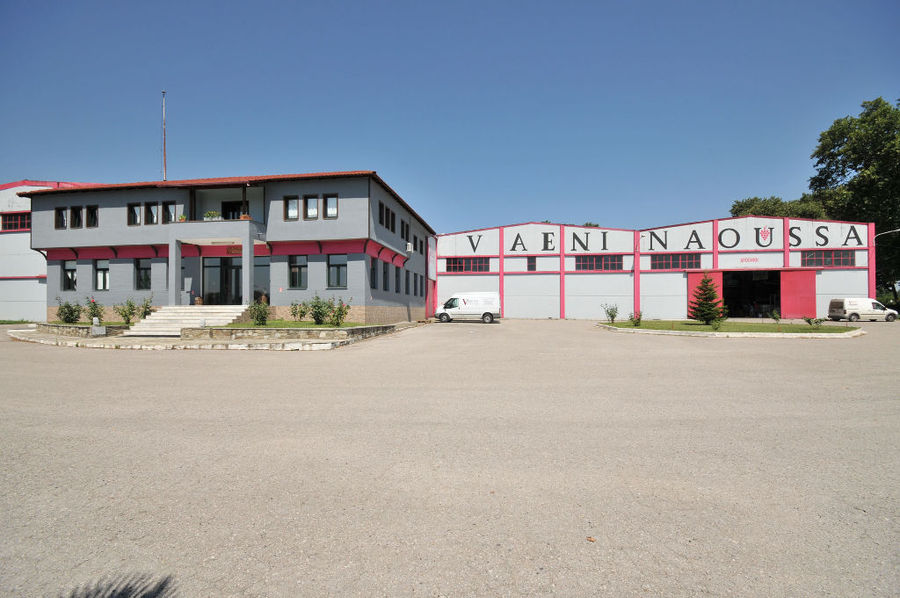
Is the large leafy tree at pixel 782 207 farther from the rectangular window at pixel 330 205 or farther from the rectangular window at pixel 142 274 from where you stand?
the rectangular window at pixel 142 274

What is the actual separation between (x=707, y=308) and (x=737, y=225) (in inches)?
657

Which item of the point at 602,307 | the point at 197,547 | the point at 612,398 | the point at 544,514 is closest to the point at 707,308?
the point at 602,307

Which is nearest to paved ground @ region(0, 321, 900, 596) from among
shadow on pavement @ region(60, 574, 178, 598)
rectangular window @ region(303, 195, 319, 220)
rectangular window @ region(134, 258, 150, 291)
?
shadow on pavement @ region(60, 574, 178, 598)

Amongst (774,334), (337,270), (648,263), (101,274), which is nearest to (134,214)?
(101,274)

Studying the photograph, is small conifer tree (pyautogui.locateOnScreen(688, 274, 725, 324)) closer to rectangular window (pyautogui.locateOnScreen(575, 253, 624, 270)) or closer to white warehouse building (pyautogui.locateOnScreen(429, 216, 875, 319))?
white warehouse building (pyautogui.locateOnScreen(429, 216, 875, 319))

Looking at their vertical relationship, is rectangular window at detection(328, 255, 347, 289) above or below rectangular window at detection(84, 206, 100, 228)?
below

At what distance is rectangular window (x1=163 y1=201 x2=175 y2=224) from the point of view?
23656 mm

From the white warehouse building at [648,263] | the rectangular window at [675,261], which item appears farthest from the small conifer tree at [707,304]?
the rectangular window at [675,261]

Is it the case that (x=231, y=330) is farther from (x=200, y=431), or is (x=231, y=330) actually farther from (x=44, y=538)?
(x=44, y=538)

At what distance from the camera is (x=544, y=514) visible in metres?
3.07

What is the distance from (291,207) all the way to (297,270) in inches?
124

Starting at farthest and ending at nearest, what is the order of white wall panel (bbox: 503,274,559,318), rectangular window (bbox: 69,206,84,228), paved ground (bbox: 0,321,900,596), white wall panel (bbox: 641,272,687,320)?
white wall panel (bbox: 503,274,559,318) < white wall panel (bbox: 641,272,687,320) < rectangular window (bbox: 69,206,84,228) < paved ground (bbox: 0,321,900,596)

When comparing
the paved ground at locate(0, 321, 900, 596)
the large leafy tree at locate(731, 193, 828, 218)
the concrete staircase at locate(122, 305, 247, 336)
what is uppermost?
the large leafy tree at locate(731, 193, 828, 218)

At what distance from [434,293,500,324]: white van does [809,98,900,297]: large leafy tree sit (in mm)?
37265
